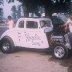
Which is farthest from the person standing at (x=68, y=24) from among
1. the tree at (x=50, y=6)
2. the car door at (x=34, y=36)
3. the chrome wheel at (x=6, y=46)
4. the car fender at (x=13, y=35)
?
the chrome wheel at (x=6, y=46)

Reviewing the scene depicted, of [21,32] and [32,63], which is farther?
[21,32]

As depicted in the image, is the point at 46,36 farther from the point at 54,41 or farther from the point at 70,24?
the point at 70,24

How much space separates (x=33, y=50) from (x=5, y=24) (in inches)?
80.2

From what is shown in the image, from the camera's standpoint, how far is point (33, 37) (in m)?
10.5

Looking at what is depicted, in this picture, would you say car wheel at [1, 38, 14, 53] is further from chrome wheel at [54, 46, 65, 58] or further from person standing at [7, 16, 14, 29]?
chrome wheel at [54, 46, 65, 58]

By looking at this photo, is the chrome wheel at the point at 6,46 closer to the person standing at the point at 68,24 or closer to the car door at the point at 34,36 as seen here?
the car door at the point at 34,36

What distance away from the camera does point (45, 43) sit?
33.4 feet

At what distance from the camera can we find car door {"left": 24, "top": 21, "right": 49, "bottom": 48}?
10.2 meters

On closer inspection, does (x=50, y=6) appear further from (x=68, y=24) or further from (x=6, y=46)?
(x=6, y=46)

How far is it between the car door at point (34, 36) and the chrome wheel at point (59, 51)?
2.09 ft

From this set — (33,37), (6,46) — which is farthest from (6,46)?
(33,37)

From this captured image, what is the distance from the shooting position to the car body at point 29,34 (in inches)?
405

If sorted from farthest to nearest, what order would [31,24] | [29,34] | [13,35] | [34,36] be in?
1. [13,35]
2. [31,24]
3. [29,34]
4. [34,36]

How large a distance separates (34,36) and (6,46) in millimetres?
1685
